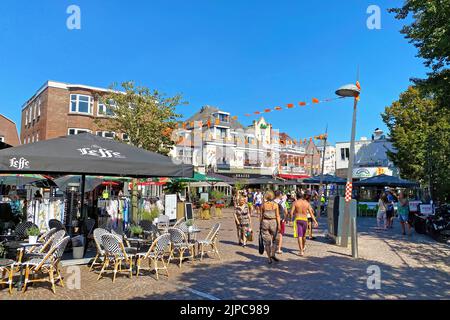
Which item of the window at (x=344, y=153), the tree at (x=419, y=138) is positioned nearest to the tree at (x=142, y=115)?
the tree at (x=419, y=138)

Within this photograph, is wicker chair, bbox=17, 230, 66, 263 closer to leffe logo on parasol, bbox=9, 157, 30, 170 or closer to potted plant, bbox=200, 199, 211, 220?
leffe logo on parasol, bbox=9, 157, 30, 170

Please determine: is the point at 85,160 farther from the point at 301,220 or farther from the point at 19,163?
the point at 301,220

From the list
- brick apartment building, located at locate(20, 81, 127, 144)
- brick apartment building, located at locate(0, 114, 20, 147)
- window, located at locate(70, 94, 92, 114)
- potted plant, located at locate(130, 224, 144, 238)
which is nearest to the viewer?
potted plant, located at locate(130, 224, 144, 238)

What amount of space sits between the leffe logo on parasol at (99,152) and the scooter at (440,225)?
37.0 feet

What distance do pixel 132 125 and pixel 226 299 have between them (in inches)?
565

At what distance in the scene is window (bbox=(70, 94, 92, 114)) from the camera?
28.7 metres

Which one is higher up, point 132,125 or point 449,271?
point 132,125

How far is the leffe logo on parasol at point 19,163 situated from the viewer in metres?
6.02

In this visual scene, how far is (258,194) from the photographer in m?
25.9

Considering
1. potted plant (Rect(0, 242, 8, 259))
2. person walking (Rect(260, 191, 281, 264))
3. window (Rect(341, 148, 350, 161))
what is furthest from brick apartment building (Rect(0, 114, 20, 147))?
window (Rect(341, 148, 350, 161))

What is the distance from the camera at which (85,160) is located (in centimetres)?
671

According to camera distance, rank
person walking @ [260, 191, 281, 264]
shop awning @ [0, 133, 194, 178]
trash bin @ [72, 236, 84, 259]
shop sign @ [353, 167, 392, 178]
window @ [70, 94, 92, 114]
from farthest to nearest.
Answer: shop sign @ [353, 167, 392, 178], window @ [70, 94, 92, 114], person walking @ [260, 191, 281, 264], trash bin @ [72, 236, 84, 259], shop awning @ [0, 133, 194, 178]
